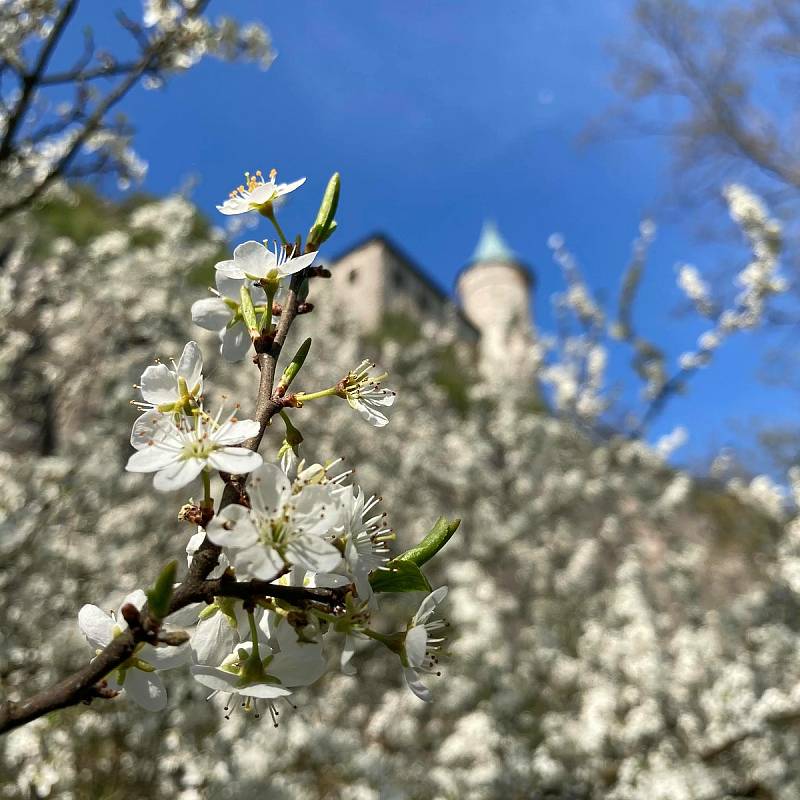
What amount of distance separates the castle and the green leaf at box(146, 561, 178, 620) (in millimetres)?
13265

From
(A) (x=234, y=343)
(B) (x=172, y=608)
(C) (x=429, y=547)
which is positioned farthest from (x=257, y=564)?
(A) (x=234, y=343)

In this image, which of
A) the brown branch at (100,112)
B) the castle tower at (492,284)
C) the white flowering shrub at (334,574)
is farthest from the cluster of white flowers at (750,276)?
the castle tower at (492,284)

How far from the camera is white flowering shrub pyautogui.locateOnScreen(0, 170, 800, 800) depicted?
82 centimetres

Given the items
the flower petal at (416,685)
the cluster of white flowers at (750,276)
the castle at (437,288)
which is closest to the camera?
the flower petal at (416,685)

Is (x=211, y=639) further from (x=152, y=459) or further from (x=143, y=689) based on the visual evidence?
(x=152, y=459)

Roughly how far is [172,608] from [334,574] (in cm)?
19

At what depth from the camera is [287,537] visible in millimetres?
768

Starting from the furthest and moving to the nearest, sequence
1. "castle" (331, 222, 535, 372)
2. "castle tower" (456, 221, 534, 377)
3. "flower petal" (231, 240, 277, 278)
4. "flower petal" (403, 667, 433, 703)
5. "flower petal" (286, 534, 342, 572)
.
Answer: "castle tower" (456, 221, 534, 377), "castle" (331, 222, 535, 372), "flower petal" (231, 240, 277, 278), "flower petal" (403, 667, 433, 703), "flower petal" (286, 534, 342, 572)

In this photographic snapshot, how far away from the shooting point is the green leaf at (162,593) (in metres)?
0.63

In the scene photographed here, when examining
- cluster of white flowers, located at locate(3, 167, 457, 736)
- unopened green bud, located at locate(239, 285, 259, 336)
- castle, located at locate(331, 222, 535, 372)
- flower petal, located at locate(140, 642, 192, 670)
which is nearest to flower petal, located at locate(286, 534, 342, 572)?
cluster of white flowers, located at locate(3, 167, 457, 736)

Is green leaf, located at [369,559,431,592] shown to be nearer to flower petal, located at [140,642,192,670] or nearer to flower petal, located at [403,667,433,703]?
flower petal, located at [403,667,433,703]

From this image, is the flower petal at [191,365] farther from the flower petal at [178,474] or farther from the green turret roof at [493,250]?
the green turret roof at [493,250]

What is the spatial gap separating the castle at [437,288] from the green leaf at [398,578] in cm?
1308

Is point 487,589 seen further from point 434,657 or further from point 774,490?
point 434,657
